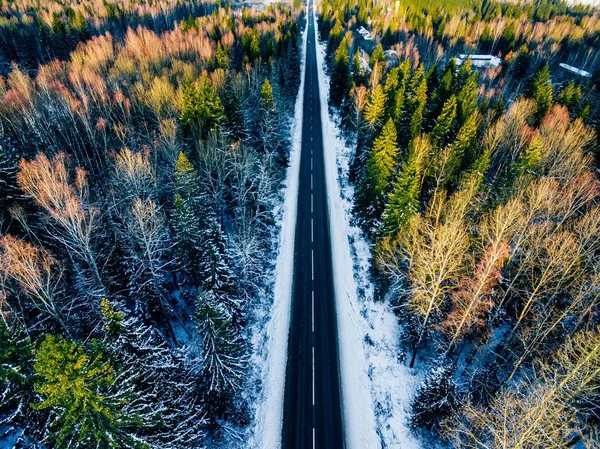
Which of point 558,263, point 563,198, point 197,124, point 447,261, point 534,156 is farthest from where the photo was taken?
point 197,124

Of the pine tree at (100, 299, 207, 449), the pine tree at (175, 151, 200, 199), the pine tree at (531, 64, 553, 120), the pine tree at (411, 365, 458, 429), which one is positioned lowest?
the pine tree at (411, 365, 458, 429)

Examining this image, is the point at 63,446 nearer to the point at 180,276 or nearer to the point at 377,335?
the point at 180,276

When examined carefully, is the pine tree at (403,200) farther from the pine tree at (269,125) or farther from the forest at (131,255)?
the pine tree at (269,125)

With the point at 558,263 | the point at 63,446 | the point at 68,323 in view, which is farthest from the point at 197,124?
the point at 558,263

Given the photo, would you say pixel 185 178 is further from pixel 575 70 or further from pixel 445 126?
pixel 575 70

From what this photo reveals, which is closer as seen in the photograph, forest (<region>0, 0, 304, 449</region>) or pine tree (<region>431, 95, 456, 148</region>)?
forest (<region>0, 0, 304, 449</region>)

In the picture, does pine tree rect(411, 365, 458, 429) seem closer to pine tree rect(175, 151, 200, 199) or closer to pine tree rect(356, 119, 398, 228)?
pine tree rect(356, 119, 398, 228)

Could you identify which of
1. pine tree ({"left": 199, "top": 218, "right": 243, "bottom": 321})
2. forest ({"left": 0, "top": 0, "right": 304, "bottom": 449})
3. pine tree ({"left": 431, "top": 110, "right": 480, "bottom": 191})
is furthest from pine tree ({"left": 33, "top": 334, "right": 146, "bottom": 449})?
pine tree ({"left": 431, "top": 110, "right": 480, "bottom": 191})
